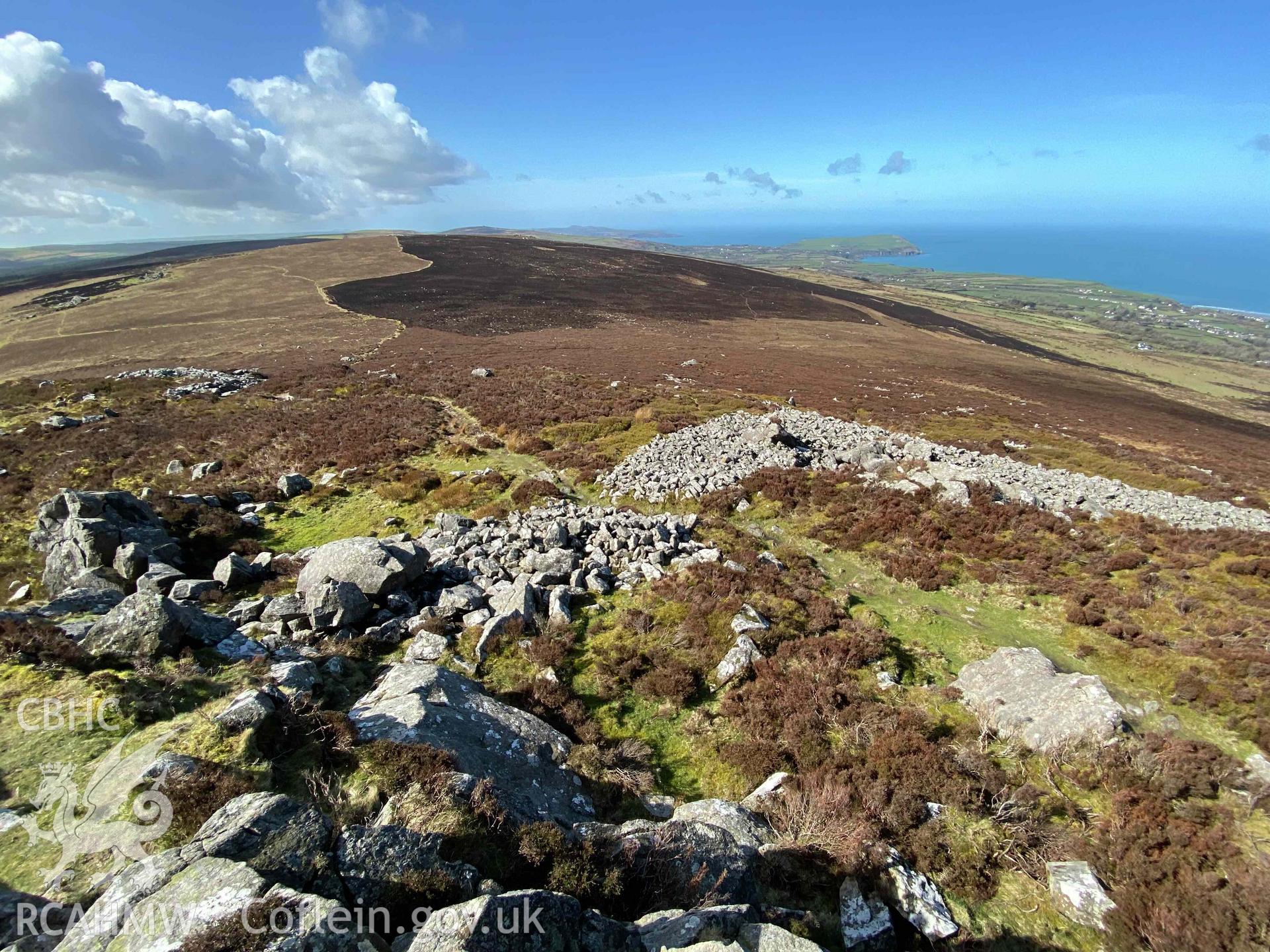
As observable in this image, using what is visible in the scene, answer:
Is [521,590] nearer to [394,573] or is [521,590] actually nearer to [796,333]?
[394,573]

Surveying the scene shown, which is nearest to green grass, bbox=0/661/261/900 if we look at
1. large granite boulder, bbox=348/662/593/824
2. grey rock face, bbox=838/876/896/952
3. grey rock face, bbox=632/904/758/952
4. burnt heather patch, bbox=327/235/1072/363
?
large granite boulder, bbox=348/662/593/824

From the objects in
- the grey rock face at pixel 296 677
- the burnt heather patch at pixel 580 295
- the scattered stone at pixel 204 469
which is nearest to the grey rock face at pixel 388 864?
the grey rock face at pixel 296 677

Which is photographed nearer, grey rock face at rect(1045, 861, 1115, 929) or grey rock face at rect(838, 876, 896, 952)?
grey rock face at rect(838, 876, 896, 952)

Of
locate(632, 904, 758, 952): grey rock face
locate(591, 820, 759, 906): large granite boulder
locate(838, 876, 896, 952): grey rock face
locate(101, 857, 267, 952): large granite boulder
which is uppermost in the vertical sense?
locate(101, 857, 267, 952): large granite boulder

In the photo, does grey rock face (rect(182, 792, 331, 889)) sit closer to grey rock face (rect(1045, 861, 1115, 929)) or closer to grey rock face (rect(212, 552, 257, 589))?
grey rock face (rect(1045, 861, 1115, 929))

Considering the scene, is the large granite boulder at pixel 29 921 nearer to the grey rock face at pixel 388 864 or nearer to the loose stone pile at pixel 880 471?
the grey rock face at pixel 388 864
